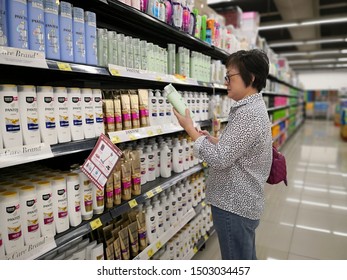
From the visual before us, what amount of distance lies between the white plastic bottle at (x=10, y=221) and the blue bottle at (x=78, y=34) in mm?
684

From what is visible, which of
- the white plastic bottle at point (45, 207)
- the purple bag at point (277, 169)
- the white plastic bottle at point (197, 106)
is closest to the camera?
the white plastic bottle at point (45, 207)

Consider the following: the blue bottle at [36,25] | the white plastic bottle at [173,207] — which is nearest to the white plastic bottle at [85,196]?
the blue bottle at [36,25]

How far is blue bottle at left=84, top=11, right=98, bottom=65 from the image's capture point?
134cm

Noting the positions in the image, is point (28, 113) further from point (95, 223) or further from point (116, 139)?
point (95, 223)

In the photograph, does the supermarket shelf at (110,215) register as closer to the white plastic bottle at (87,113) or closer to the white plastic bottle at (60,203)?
the white plastic bottle at (60,203)

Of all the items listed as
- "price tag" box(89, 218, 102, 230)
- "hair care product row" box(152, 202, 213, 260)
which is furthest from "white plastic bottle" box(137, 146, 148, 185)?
"hair care product row" box(152, 202, 213, 260)

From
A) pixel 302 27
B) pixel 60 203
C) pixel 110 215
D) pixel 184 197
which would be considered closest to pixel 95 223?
pixel 110 215

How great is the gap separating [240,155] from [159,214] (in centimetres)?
94

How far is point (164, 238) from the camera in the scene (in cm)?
205

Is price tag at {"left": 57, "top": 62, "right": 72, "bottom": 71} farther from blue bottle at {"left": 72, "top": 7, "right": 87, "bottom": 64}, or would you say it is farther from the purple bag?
the purple bag

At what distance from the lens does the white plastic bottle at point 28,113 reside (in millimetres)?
1105

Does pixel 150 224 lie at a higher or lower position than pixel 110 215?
lower
